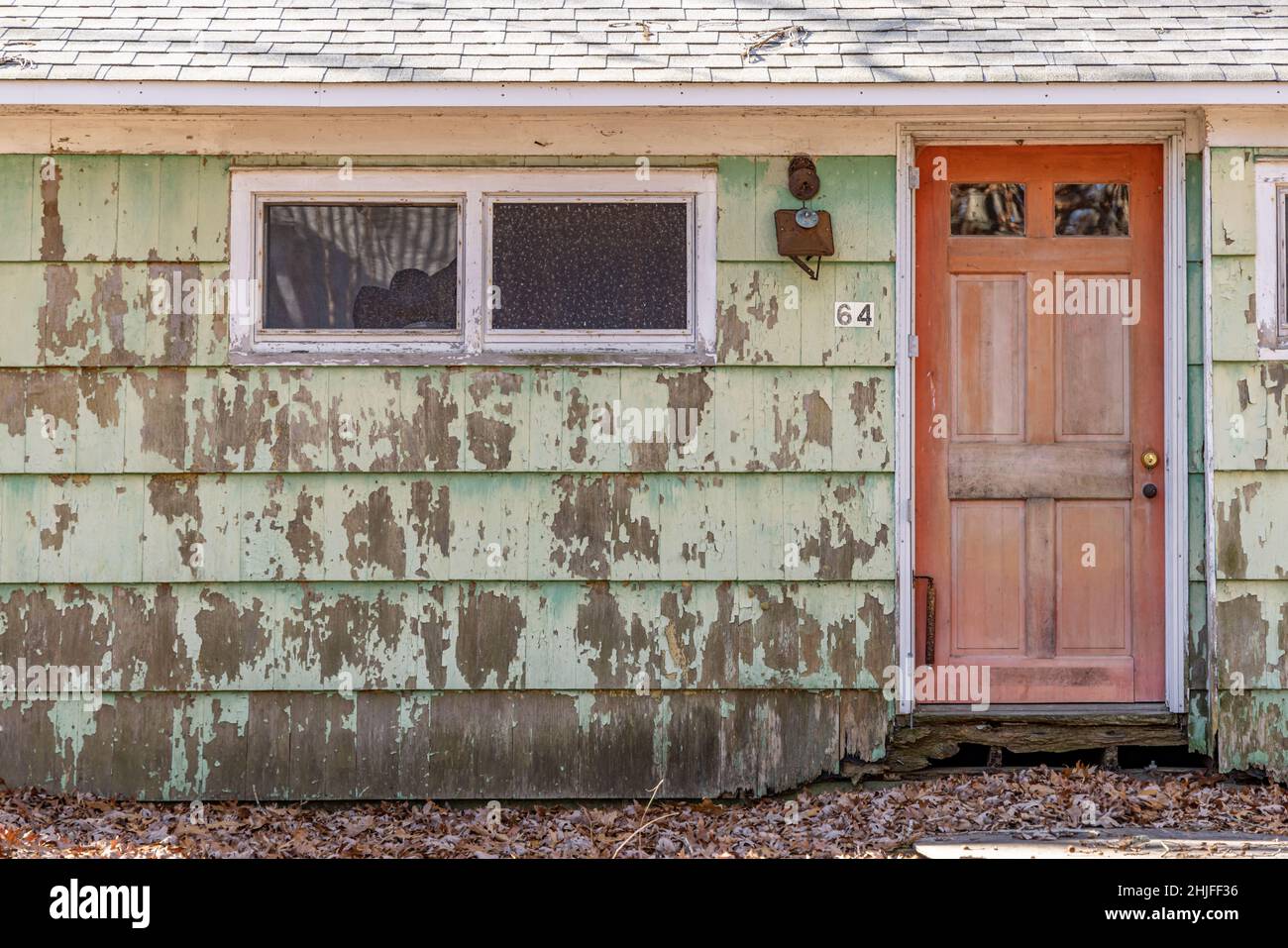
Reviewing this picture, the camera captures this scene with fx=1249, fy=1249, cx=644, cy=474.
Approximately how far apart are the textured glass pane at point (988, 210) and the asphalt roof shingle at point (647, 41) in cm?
59

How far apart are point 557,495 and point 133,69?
2223 millimetres

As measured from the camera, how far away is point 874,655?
4969 millimetres

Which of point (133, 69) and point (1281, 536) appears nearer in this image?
point (133, 69)

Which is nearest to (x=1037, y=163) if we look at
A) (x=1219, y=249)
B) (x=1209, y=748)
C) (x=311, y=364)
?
(x=1219, y=249)

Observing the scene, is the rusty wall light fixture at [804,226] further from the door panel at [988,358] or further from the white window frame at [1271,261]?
the white window frame at [1271,261]

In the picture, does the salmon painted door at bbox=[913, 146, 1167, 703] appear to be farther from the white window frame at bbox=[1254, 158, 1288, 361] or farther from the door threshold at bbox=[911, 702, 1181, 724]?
the white window frame at bbox=[1254, 158, 1288, 361]

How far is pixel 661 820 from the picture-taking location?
480cm

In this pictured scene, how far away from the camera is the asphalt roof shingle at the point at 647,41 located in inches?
181

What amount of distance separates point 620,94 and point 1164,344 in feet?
7.90

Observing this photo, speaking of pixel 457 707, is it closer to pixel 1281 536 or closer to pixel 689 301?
pixel 689 301

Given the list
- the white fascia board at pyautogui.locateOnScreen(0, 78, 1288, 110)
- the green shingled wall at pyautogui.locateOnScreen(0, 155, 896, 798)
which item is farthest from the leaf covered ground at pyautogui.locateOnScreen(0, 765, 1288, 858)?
the white fascia board at pyautogui.locateOnScreen(0, 78, 1288, 110)

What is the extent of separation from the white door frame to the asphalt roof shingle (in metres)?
0.35

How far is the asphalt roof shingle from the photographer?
181 inches

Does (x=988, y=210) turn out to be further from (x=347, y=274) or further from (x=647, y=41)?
(x=347, y=274)
